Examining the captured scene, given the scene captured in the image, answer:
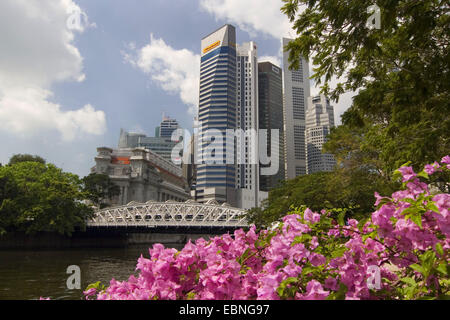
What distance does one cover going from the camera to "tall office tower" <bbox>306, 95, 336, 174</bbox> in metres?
159

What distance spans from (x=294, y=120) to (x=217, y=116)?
6533cm

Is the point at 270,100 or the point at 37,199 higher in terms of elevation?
the point at 270,100

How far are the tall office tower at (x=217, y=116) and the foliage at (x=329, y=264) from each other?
351ft

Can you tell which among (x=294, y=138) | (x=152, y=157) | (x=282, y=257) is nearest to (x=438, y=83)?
(x=282, y=257)

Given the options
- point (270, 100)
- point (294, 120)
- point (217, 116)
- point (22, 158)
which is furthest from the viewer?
point (294, 120)

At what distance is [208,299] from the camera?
6.80ft

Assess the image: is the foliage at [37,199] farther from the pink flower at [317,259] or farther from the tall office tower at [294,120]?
the tall office tower at [294,120]

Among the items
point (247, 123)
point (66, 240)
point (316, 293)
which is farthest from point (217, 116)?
point (316, 293)

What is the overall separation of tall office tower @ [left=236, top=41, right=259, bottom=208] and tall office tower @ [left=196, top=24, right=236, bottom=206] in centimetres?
406

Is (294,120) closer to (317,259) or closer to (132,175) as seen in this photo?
(132,175)

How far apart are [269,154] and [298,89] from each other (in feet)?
200

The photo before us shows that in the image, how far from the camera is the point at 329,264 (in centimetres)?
214

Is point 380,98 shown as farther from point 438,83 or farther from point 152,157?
point 152,157

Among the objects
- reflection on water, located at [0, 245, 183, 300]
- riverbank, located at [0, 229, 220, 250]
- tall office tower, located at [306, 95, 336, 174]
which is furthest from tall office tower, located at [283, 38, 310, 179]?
reflection on water, located at [0, 245, 183, 300]
